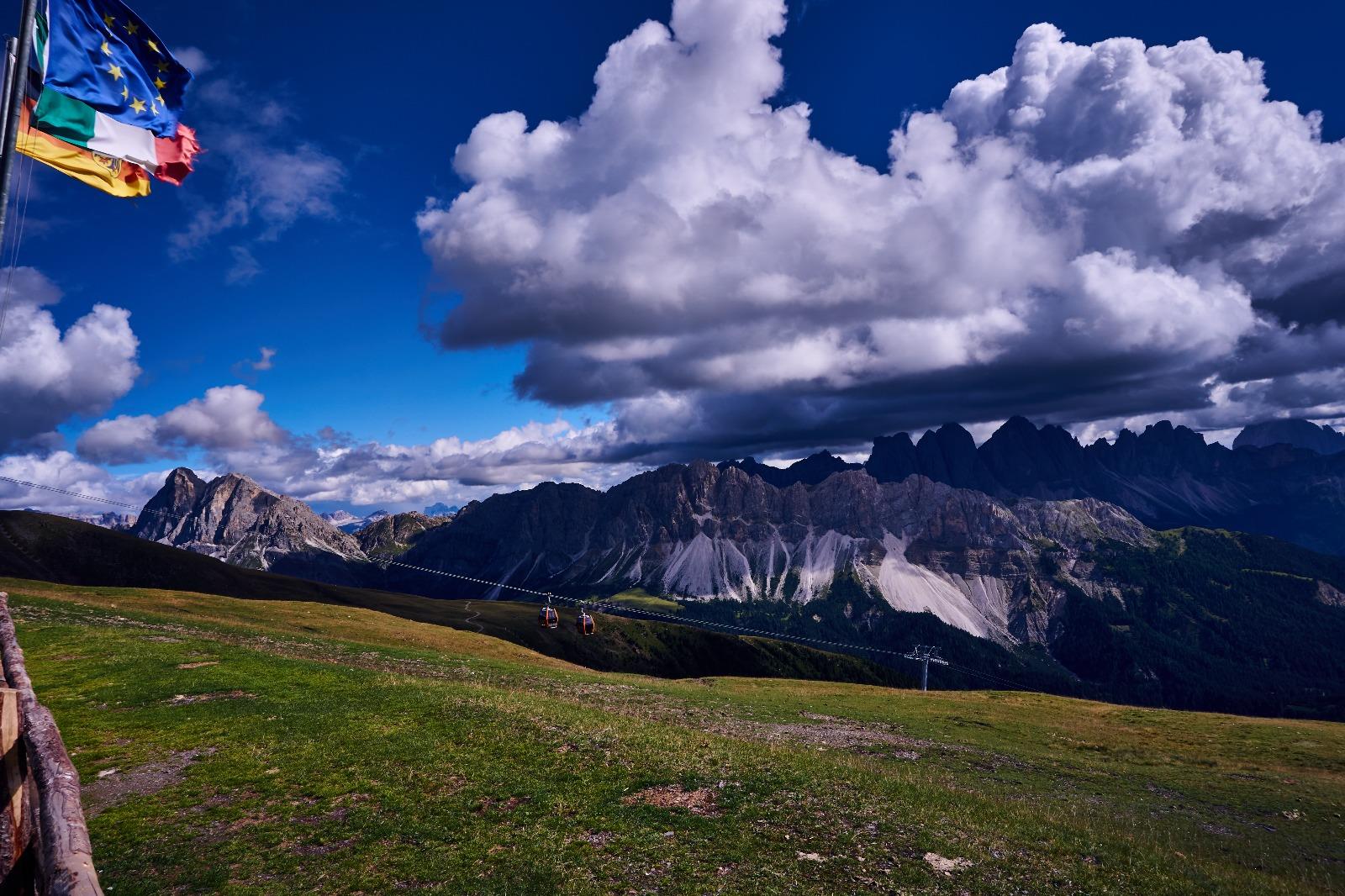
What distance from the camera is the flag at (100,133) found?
17.4 meters

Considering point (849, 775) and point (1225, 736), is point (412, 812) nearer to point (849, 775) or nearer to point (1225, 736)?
point (849, 775)

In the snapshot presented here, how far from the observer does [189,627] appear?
59438 mm

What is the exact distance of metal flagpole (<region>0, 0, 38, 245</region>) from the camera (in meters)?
15.3

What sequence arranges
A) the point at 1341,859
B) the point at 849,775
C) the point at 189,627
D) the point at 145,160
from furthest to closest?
1. the point at 189,627
2. the point at 1341,859
3. the point at 849,775
4. the point at 145,160

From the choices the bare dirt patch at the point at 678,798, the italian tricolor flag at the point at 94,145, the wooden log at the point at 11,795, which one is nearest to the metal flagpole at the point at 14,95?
the italian tricolor flag at the point at 94,145

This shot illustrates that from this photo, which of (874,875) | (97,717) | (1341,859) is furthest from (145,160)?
(1341,859)

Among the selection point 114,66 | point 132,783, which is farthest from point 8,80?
point 132,783

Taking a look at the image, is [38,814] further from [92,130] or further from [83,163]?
[92,130]

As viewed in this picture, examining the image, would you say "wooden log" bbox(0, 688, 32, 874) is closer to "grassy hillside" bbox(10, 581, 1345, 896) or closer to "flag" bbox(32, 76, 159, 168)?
"grassy hillside" bbox(10, 581, 1345, 896)

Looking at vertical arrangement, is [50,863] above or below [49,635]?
above

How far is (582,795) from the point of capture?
22.9 meters

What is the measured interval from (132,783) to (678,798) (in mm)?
18986

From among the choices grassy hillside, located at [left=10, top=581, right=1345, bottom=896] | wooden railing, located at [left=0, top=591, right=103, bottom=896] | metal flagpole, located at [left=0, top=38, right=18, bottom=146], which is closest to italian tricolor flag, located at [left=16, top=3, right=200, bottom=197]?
metal flagpole, located at [left=0, top=38, right=18, bottom=146]

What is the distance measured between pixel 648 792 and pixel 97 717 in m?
25.5
